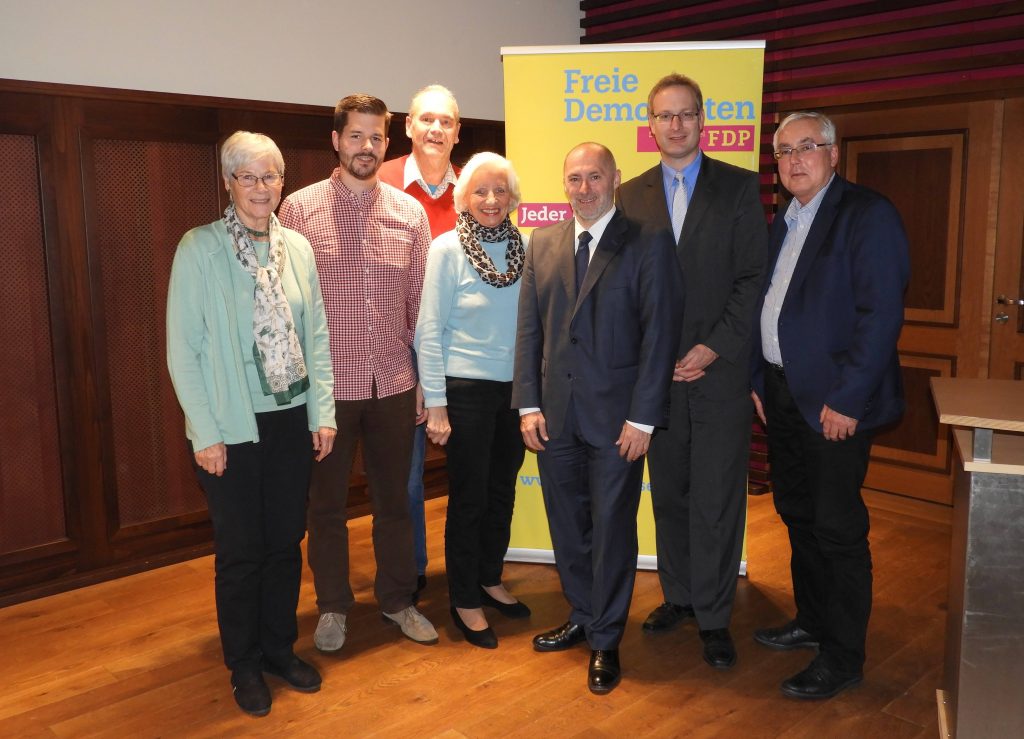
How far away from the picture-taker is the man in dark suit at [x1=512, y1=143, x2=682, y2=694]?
2777 mm

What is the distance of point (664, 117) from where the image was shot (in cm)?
302

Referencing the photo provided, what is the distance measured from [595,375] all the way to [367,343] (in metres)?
0.81

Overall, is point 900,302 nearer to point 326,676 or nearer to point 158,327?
point 326,676

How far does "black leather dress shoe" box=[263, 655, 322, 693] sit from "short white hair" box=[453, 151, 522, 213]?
163 centimetres

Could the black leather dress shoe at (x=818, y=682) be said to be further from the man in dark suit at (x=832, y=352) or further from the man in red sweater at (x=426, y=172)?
the man in red sweater at (x=426, y=172)

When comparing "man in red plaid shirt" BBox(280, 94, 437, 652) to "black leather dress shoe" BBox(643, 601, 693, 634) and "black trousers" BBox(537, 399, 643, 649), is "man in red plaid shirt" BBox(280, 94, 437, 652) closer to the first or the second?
"black trousers" BBox(537, 399, 643, 649)

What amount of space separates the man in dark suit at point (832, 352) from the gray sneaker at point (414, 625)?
1248 millimetres

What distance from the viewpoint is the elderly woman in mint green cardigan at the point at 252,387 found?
257 cm

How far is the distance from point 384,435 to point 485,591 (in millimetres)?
823

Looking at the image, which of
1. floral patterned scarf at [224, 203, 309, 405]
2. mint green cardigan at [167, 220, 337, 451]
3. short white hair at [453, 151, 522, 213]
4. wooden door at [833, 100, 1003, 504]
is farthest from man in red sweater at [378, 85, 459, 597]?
wooden door at [833, 100, 1003, 504]

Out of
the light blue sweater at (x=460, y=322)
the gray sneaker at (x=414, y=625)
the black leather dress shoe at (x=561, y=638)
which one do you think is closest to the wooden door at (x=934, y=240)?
the black leather dress shoe at (x=561, y=638)

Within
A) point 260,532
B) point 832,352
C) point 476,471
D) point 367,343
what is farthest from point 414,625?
point 832,352

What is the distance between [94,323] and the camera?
12.7ft

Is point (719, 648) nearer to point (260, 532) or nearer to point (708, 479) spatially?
point (708, 479)
